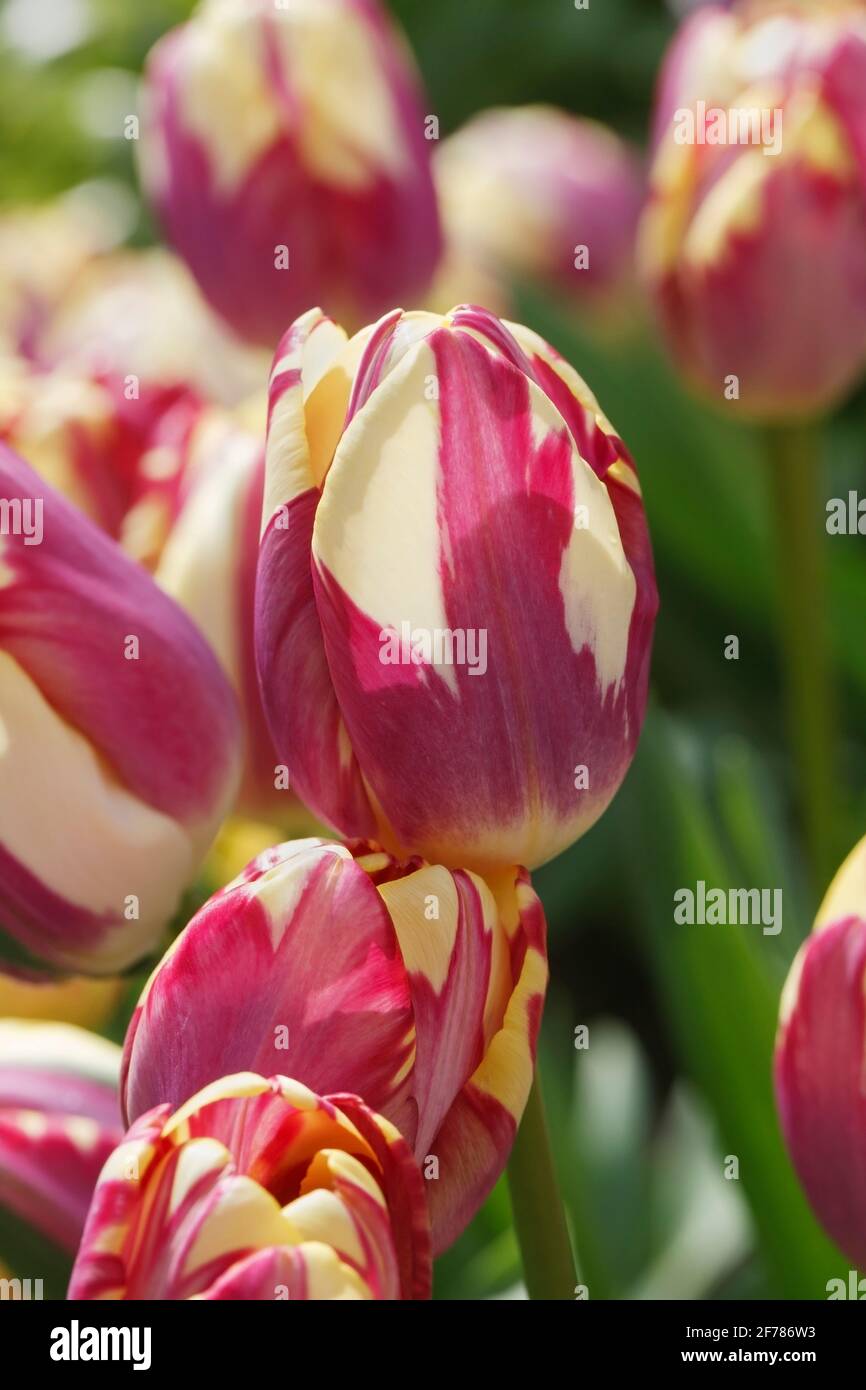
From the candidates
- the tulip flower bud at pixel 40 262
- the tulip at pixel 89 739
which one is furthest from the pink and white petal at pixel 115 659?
the tulip flower bud at pixel 40 262

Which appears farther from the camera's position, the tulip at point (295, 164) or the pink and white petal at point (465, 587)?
the tulip at point (295, 164)

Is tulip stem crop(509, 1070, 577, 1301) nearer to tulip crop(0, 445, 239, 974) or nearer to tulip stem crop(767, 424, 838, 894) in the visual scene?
tulip crop(0, 445, 239, 974)

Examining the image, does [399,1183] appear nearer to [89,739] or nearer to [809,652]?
[89,739]

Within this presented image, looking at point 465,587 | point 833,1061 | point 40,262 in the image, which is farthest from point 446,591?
point 40,262

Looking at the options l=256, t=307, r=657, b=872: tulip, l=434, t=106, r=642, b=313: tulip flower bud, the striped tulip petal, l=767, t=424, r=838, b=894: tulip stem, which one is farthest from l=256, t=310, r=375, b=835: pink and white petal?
l=434, t=106, r=642, b=313: tulip flower bud

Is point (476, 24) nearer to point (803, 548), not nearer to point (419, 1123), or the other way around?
point (803, 548)
